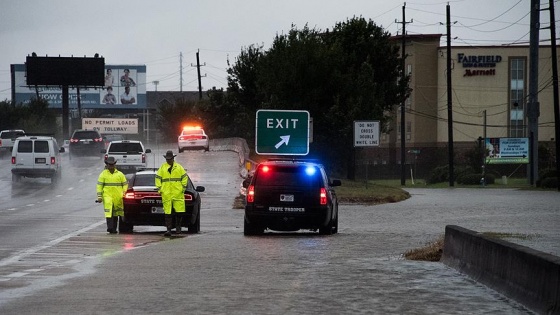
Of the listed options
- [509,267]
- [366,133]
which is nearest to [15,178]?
[366,133]

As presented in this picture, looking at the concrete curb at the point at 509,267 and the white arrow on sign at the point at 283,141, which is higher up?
the white arrow on sign at the point at 283,141

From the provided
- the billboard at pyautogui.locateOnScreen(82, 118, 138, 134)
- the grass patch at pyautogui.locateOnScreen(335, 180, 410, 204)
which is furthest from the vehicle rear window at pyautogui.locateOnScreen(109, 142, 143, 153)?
the billboard at pyautogui.locateOnScreen(82, 118, 138, 134)

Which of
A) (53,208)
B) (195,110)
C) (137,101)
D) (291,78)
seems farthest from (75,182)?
(137,101)

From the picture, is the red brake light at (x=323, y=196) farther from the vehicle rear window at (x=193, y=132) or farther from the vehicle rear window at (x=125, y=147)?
the vehicle rear window at (x=193, y=132)

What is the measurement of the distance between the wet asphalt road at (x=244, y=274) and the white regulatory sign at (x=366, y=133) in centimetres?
2435

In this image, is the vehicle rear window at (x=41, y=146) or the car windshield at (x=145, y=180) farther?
the vehicle rear window at (x=41, y=146)

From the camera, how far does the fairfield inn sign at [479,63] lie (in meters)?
119

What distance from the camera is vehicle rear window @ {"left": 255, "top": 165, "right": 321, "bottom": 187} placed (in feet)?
90.7

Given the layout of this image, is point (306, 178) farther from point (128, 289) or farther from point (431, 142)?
point (431, 142)

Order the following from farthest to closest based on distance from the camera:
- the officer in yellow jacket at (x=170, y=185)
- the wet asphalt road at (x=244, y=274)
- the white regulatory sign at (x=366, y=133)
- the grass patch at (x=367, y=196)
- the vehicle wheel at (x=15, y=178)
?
the vehicle wheel at (x=15, y=178)
the white regulatory sign at (x=366, y=133)
the grass patch at (x=367, y=196)
the officer in yellow jacket at (x=170, y=185)
the wet asphalt road at (x=244, y=274)

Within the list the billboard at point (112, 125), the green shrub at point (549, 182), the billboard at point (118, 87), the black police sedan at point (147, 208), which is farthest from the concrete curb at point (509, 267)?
the billboard at point (118, 87)

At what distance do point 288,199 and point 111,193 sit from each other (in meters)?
4.13

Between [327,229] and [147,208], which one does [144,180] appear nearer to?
[147,208]

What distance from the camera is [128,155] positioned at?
61219 millimetres
